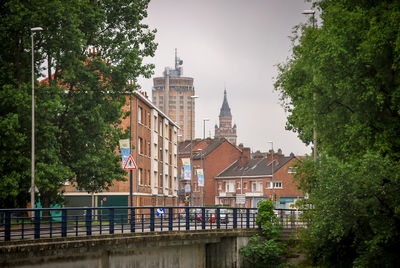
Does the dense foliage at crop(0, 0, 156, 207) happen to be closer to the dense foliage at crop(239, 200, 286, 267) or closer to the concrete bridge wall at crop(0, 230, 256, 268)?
the concrete bridge wall at crop(0, 230, 256, 268)

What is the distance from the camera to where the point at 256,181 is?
100 m

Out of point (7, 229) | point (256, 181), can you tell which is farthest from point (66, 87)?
point (256, 181)

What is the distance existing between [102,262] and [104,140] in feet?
46.6

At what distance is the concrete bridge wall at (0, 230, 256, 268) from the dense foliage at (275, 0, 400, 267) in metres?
5.56

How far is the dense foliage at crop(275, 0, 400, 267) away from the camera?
950 inches

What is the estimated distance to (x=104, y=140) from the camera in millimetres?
36156

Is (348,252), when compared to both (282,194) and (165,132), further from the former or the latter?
(282,194)

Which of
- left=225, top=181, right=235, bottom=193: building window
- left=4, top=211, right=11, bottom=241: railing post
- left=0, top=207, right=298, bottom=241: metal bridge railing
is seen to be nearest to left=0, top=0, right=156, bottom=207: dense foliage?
left=0, top=207, right=298, bottom=241: metal bridge railing

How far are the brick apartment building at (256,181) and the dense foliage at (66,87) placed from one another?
5570cm

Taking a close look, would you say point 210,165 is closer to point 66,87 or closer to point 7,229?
point 66,87

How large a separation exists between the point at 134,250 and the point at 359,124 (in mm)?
10304

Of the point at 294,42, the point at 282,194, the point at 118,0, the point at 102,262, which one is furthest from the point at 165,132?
the point at 102,262

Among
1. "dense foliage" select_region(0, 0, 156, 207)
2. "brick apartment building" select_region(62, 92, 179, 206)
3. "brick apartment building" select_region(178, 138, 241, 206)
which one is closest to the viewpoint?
"dense foliage" select_region(0, 0, 156, 207)

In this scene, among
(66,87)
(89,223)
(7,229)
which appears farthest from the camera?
(66,87)
